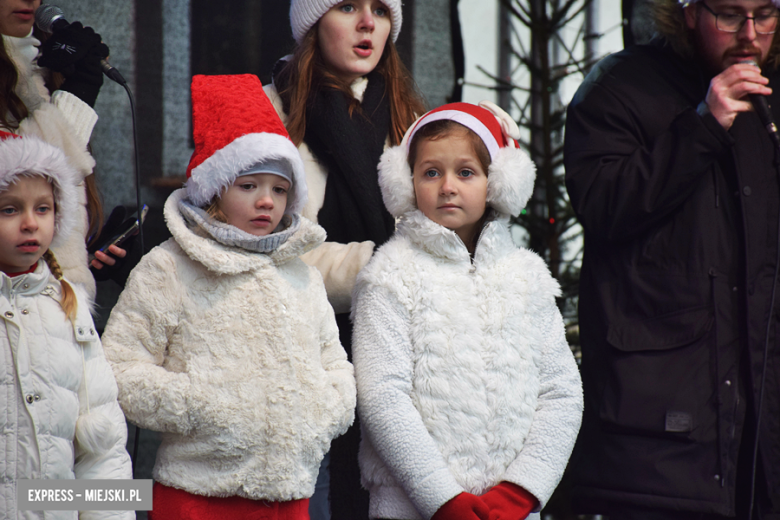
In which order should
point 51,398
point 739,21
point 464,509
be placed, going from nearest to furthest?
point 51,398, point 464,509, point 739,21

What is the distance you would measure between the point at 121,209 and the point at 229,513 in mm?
1020

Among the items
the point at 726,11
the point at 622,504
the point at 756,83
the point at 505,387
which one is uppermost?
the point at 726,11

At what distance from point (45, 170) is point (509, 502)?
143 centimetres

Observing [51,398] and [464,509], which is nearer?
[51,398]

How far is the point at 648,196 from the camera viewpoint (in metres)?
2.43

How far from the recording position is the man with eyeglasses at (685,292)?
7.79 feet

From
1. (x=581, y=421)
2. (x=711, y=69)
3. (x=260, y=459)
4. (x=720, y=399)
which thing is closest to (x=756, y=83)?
(x=711, y=69)

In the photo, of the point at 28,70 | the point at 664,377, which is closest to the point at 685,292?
the point at 664,377

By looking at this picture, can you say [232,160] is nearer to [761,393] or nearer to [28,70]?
[28,70]

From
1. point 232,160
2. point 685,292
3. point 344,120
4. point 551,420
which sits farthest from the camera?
point 344,120

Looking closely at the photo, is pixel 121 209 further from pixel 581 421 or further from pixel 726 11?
pixel 726 11

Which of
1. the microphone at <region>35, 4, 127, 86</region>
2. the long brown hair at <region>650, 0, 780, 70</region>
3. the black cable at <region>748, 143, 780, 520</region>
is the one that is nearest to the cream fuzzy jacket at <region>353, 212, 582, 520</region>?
the black cable at <region>748, 143, 780, 520</region>

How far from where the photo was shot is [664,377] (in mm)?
2410

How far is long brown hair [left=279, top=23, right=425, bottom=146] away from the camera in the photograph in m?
2.65
